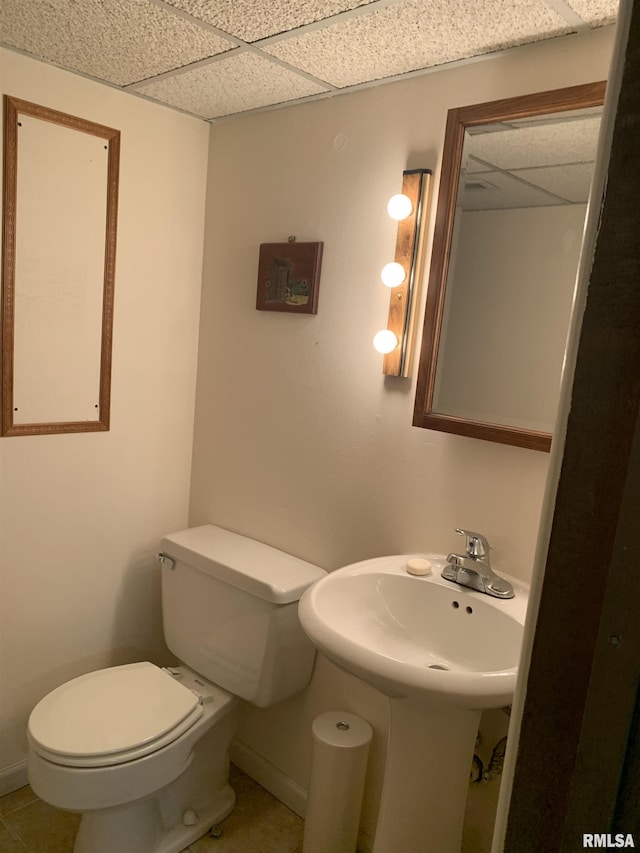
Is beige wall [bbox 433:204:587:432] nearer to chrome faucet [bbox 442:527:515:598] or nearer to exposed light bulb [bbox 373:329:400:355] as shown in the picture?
exposed light bulb [bbox 373:329:400:355]

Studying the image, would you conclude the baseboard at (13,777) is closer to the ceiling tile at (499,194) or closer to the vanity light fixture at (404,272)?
the vanity light fixture at (404,272)

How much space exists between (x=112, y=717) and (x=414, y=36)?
5.86ft

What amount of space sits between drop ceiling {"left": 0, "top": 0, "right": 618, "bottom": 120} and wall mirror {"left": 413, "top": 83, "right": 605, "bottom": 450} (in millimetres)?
149

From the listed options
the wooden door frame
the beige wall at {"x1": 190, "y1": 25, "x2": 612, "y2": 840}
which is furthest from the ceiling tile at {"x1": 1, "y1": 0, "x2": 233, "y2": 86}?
the wooden door frame

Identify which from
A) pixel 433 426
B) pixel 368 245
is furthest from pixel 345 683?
pixel 368 245

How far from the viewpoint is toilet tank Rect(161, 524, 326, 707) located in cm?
175

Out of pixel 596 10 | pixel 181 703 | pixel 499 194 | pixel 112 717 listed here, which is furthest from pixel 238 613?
pixel 596 10

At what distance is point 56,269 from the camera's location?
5.87 feet

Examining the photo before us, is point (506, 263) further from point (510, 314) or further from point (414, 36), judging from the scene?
point (414, 36)

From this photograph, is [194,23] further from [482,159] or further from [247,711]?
[247,711]

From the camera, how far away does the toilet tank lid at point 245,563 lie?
1.73 meters

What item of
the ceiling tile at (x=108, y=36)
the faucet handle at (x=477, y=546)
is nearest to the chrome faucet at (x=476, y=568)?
the faucet handle at (x=477, y=546)

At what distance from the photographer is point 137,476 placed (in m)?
2.10

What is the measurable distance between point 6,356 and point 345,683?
133 centimetres
